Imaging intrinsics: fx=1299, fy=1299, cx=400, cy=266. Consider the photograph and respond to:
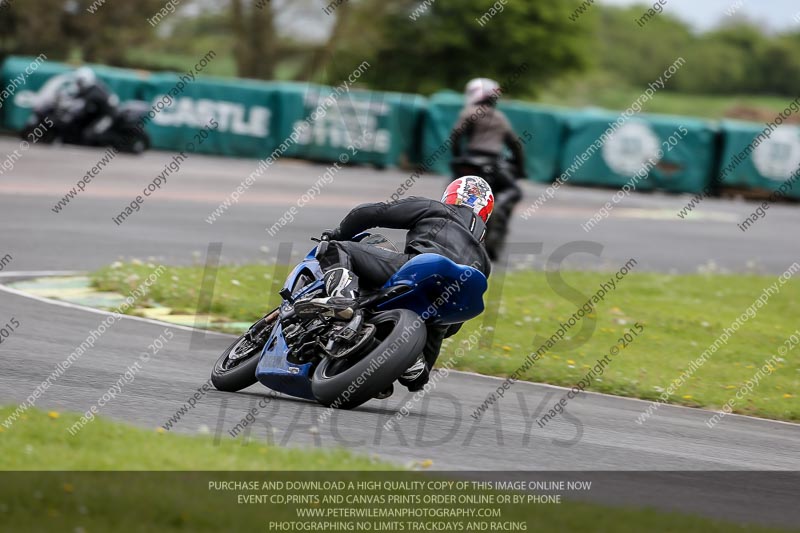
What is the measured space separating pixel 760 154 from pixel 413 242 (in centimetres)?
2577

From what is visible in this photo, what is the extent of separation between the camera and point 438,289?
7.20 meters

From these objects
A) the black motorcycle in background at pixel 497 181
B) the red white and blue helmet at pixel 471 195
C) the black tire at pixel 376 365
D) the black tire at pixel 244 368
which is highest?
the red white and blue helmet at pixel 471 195

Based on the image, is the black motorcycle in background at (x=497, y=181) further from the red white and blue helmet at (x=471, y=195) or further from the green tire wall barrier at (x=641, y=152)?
the green tire wall barrier at (x=641, y=152)

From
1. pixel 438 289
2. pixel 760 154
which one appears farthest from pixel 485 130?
pixel 760 154

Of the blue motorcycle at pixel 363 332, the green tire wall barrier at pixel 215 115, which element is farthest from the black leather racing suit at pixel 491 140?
the green tire wall barrier at pixel 215 115

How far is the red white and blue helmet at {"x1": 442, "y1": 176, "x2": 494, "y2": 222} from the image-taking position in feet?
25.6

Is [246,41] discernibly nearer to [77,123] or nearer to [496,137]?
[77,123]

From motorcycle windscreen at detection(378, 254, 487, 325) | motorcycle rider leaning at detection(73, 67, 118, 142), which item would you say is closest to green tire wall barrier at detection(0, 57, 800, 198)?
motorcycle rider leaning at detection(73, 67, 118, 142)

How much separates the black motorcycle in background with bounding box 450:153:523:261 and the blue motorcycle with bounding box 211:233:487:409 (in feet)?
22.5

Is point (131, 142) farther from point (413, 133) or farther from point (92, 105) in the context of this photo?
point (413, 133)

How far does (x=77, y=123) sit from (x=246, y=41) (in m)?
19.0

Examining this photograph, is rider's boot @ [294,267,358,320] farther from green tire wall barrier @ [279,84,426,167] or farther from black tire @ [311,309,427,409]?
green tire wall barrier @ [279,84,426,167]

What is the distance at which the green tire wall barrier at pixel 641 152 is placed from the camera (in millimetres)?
31344
